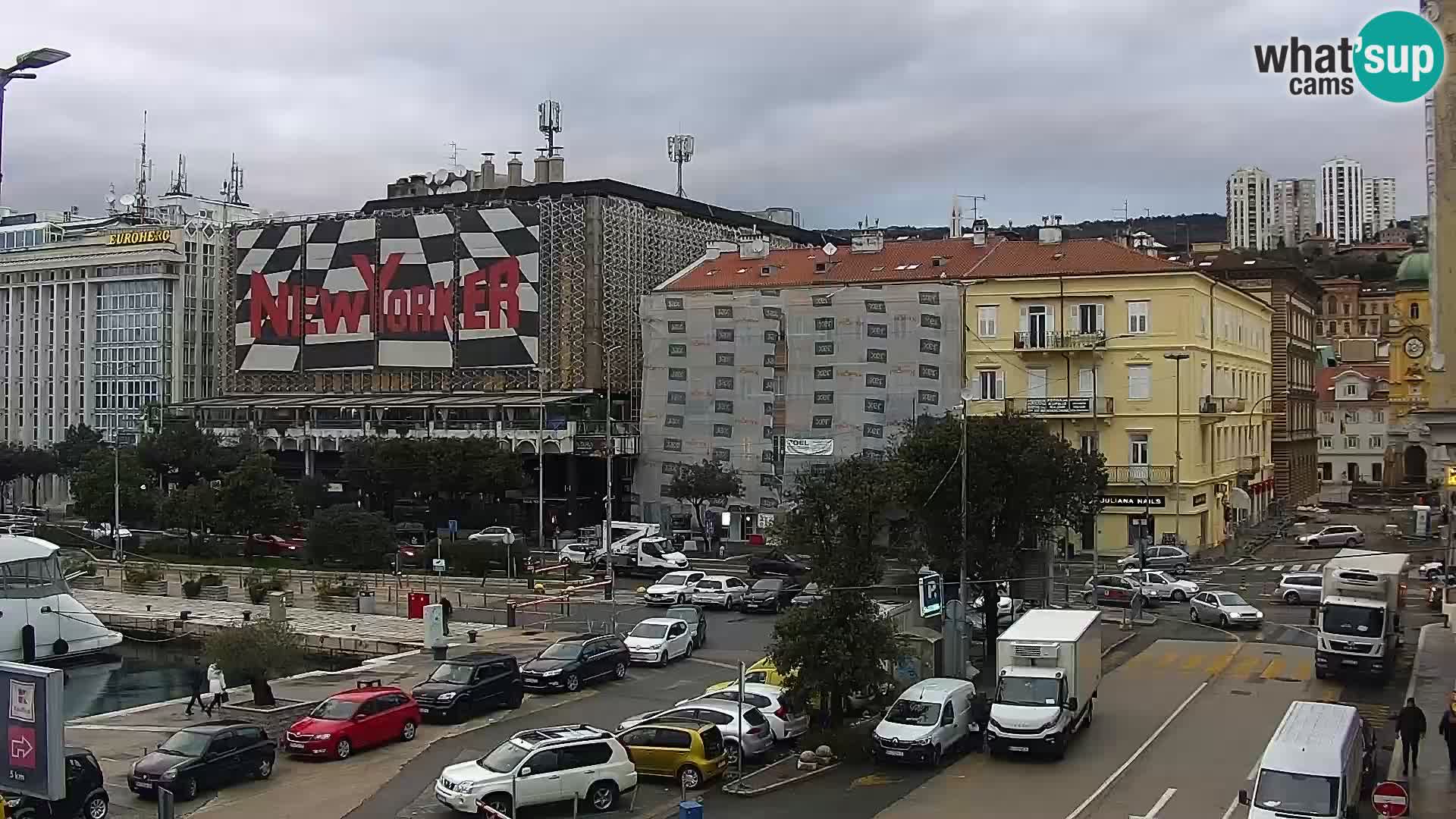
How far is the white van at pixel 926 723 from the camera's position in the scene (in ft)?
79.4

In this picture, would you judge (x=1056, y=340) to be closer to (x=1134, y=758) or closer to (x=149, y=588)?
(x=1134, y=758)

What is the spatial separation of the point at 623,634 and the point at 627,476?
35165 millimetres

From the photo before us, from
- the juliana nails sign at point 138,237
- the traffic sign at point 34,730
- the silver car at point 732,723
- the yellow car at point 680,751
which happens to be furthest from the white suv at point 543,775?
the juliana nails sign at point 138,237

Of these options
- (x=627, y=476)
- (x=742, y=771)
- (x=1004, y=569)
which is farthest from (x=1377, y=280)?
(x=742, y=771)

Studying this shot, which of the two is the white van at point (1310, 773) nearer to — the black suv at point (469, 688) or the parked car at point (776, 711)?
the parked car at point (776, 711)

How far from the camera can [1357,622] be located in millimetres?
31391

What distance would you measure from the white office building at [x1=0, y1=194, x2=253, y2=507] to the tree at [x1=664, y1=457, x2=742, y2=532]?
44215mm

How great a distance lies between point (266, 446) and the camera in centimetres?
8188

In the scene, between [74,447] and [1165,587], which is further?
[74,447]

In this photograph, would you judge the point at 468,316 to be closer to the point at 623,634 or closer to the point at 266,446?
the point at 266,446

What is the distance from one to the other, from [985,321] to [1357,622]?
106 ft

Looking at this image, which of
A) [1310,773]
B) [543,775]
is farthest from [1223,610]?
[543,775]

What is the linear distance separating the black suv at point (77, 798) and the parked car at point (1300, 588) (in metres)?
38.2

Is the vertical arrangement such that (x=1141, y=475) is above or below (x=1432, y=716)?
above
